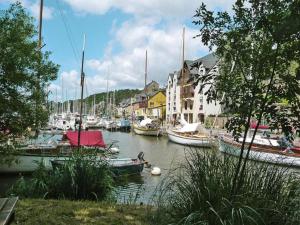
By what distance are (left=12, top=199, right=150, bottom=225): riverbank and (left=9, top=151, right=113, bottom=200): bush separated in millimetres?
1097

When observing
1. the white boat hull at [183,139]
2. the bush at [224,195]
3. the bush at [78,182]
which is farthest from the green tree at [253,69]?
the white boat hull at [183,139]

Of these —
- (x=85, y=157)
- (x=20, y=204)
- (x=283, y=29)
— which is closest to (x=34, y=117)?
(x=85, y=157)

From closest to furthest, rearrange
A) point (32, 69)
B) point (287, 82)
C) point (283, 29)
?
point (283, 29) → point (287, 82) → point (32, 69)

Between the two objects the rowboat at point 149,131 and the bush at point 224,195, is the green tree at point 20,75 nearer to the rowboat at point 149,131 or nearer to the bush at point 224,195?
the bush at point 224,195

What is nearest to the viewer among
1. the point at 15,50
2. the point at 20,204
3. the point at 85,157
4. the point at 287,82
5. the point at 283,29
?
the point at 283,29

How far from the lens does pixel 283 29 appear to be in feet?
12.3

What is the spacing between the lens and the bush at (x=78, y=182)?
909 centimetres

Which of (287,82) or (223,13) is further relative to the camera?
(223,13)

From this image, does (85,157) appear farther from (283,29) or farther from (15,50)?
(283,29)

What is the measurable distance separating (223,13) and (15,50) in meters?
7.77

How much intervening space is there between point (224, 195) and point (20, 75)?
27.0ft

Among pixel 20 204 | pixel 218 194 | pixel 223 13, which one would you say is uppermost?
pixel 223 13

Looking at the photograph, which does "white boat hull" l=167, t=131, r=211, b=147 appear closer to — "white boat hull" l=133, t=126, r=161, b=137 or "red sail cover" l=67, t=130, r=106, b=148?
"white boat hull" l=133, t=126, r=161, b=137

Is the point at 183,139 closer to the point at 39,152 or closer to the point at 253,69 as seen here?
the point at 39,152
